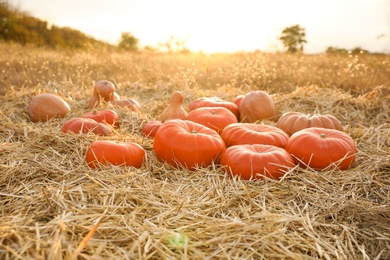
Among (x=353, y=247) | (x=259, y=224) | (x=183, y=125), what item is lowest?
(x=353, y=247)

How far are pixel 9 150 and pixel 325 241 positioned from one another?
2.51 metres

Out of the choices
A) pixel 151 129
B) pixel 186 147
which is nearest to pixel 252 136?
pixel 186 147

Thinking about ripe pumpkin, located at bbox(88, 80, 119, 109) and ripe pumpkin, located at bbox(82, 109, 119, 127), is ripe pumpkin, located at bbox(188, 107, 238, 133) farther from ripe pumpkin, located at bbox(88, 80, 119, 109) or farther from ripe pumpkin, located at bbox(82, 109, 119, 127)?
ripe pumpkin, located at bbox(88, 80, 119, 109)

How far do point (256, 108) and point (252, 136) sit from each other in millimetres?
1292

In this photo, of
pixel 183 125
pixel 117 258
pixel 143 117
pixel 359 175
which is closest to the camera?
pixel 117 258

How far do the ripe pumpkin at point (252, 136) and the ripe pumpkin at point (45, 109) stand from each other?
7.44ft

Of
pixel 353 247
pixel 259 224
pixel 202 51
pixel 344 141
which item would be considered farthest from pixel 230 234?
pixel 202 51

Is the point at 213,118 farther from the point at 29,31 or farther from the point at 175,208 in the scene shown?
the point at 29,31

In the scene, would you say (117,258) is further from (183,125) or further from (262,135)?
(262,135)

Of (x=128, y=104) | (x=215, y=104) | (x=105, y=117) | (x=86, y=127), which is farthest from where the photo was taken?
(x=128, y=104)

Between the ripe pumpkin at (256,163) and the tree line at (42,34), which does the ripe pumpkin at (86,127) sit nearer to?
the ripe pumpkin at (256,163)

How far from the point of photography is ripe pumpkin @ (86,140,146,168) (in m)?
2.98

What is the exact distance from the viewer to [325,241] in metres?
2.05

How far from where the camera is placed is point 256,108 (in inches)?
177
